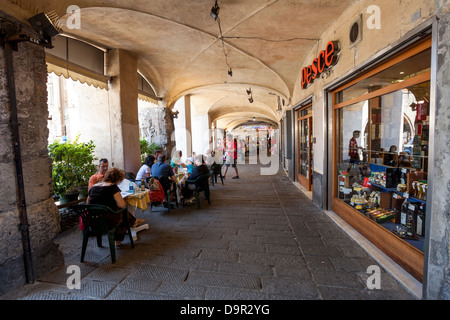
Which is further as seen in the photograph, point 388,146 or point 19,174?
point 388,146

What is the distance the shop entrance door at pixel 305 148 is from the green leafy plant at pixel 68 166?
5208 millimetres

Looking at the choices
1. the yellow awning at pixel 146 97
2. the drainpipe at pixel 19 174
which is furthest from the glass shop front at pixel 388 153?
the yellow awning at pixel 146 97

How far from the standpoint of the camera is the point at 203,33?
15.6 ft

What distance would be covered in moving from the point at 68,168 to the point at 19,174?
2.01m

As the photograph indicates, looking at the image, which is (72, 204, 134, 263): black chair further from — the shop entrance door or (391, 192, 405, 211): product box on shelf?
the shop entrance door

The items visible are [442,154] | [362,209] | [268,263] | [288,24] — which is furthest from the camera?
[288,24]

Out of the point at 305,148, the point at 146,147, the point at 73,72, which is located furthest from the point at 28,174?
the point at 305,148

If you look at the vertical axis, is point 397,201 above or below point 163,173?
below

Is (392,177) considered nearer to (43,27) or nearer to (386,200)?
(386,200)

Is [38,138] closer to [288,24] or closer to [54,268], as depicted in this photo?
[54,268]

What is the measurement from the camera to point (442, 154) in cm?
172

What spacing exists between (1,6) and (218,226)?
11.5 ft
